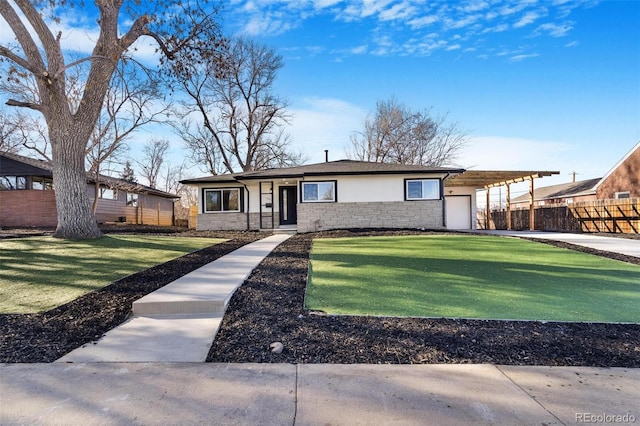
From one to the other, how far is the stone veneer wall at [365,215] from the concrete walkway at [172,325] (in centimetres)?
988

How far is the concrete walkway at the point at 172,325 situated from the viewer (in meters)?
3.17

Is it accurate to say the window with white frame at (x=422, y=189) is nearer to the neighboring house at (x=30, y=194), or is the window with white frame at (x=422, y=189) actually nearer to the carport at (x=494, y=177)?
the carport at (x=494, y=177)

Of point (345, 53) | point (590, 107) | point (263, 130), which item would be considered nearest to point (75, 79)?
point (345, 53)

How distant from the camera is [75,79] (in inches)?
637

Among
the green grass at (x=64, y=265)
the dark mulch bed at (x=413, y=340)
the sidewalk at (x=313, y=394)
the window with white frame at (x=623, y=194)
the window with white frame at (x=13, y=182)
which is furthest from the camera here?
the window with white frame at (x=623, y=194)

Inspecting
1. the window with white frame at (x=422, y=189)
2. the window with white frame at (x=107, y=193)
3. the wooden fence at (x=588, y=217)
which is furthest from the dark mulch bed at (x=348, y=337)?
the window with white frame at (x=107, y=193)

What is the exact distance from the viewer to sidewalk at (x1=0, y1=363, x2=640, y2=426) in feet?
7.14

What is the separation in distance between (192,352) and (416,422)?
215cm

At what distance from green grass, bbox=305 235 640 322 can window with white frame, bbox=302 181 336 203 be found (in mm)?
6870

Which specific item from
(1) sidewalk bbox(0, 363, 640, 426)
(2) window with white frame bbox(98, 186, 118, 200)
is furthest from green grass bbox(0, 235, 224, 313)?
(2) window with white frame bbox(98, 186, 118, 200)

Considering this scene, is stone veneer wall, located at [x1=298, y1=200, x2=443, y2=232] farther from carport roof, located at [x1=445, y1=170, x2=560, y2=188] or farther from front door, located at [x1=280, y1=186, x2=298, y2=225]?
carport roof, located at [x1=445, y1=170, x2=560, y2=188]

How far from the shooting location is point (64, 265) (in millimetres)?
6852

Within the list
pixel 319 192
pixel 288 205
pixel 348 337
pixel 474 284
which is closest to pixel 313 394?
pixel 348 337

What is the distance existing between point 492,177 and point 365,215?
7396mm
